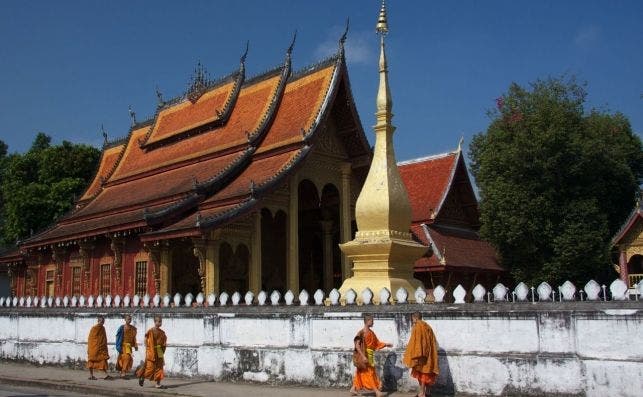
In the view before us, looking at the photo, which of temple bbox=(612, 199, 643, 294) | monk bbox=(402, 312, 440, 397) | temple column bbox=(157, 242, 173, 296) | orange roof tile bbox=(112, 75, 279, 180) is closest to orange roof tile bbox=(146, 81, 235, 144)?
orange roof tile bbox=(112, 75, 279, 180)

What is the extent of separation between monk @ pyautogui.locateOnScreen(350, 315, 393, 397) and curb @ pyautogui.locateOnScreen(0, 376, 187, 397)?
3.22 meters

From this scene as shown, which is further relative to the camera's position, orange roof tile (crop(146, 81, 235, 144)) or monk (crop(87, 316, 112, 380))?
orange roof tile (crop(146, 81, 235, 144))

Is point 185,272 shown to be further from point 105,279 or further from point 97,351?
point 97,351

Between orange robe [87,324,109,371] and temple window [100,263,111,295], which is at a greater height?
temple window [100,263,111,295]

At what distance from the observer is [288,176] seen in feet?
61.4

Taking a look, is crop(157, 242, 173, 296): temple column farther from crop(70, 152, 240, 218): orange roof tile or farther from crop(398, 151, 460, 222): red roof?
crop(398, 151, 460, 222): red roof

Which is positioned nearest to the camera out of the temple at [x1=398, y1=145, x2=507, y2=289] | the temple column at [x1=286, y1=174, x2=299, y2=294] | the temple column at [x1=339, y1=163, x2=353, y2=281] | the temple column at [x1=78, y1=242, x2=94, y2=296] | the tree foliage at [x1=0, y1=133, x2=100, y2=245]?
the temple column at [x1=286, y1=174, x2=299, y2=294]

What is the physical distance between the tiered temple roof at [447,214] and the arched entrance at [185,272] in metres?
6.85

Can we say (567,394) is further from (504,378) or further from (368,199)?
(368,199)

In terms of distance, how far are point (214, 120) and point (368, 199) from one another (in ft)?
39.5

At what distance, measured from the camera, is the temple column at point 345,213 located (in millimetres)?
20656

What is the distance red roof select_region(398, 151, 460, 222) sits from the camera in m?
24.3

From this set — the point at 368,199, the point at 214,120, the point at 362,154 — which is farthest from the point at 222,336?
the point at 214,120

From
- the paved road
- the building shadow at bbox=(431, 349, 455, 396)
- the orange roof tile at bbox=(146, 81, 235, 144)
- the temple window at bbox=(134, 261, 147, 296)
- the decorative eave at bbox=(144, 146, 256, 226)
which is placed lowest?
the paved road
